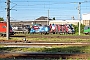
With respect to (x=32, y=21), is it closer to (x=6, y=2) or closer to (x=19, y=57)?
(x=6, y=2)

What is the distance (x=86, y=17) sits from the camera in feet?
325

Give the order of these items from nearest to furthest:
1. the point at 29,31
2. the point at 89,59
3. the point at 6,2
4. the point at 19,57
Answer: the point at 89,59
the point at 19,57
the point at 6,2
the point at 29,31

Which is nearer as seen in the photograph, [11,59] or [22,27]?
[11,59]

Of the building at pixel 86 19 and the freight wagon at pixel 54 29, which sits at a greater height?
the building at pixel 86 19

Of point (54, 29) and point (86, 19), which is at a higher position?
point (86, 19)

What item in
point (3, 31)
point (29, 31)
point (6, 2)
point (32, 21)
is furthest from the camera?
point (32, 21)

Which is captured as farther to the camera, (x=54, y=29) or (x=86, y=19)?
(x=86, y=19)

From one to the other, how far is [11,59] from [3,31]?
3119 centimetres

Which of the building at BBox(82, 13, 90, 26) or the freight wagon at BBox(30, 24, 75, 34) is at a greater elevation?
the building at BBox(82, 13, 90, 26)

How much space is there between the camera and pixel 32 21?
11600 cm

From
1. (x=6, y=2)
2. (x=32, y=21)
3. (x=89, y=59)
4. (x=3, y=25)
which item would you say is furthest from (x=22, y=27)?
(x=89, y=59)

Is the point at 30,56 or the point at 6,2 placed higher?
the point at 6,2

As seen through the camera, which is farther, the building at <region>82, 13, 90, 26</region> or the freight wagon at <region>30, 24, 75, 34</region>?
the building at <region>82, 13, 90, 26</region>

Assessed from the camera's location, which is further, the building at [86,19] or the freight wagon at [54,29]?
the building at [86,19]
